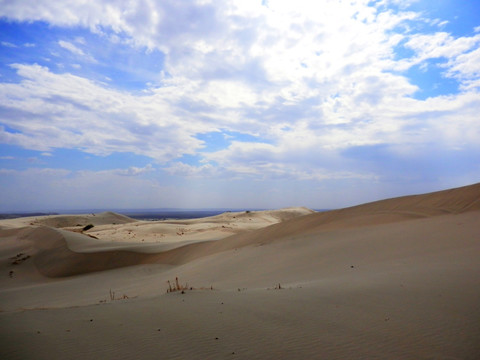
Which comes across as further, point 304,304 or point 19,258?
point 19,258

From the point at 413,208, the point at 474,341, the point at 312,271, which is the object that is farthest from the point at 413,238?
the point at 474,341

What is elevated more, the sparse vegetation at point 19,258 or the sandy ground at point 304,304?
the sandy ground at point 304,304

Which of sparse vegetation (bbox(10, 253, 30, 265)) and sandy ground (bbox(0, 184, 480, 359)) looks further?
sparse vegetation (bbox(10, 253, 30, 265))

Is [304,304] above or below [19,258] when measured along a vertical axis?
above

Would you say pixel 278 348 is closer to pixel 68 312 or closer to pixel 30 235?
pixel 68 312

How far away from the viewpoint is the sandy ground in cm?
326

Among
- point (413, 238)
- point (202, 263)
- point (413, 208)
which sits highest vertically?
point (413, 208)

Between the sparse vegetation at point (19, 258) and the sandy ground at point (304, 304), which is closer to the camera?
the sandy ground at point (304, 304)

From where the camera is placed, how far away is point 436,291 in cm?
457

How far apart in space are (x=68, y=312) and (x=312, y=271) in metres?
5.00

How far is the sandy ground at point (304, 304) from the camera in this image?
3.26 m

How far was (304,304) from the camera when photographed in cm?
450

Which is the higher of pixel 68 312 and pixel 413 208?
pixel 413 208

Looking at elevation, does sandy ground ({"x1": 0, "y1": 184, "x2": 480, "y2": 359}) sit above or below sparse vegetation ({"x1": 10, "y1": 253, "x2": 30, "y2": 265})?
above
